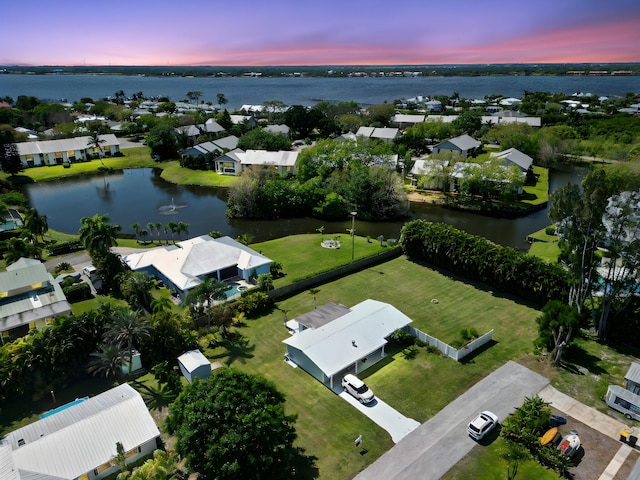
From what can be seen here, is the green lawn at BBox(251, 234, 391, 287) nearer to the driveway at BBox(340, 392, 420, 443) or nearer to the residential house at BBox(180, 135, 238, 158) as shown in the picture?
the driveway at BBox(340, 392, 420, 443)

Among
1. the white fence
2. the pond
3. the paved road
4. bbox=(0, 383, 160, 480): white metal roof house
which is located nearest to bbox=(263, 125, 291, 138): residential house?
the pond

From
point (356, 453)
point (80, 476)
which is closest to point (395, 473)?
point (356, 453)

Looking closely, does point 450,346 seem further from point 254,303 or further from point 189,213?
point 189,213

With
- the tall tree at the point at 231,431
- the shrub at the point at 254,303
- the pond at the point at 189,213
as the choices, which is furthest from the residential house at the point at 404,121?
the tall tree at the point at 231,431

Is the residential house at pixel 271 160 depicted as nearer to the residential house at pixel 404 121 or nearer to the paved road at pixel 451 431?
the paved road at pixel 451 431

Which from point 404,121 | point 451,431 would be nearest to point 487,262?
point 451,431
